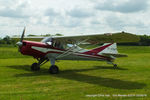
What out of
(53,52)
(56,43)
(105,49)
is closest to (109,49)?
(105,49)

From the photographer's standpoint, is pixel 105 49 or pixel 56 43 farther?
pixel 105 49

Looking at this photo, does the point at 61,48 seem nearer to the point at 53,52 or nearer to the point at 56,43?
the point at 56,43

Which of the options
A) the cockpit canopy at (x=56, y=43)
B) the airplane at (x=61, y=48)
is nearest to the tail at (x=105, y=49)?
the airplane at (x=61, y=48)

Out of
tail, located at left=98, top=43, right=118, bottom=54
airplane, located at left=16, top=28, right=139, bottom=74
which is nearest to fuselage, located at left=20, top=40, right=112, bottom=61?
airplane, located at left=16, top=28, right=139, bottom=74

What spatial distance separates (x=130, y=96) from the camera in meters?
5.74

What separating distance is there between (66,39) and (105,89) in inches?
211

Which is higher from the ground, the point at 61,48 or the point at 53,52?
the point at 61,48

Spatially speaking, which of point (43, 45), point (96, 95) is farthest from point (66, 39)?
point (96, 95)

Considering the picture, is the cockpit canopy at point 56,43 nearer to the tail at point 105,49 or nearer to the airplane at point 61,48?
the airplane at point 61,48

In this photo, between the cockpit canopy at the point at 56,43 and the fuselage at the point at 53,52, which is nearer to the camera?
the fuselage at the point at 53,52

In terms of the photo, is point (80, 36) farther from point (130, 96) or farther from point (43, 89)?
point (130, 96)

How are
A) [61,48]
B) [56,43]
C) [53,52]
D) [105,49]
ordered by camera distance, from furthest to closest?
[105,49], [61,48], [56,43], [53,52]

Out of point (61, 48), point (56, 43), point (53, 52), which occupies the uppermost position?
point (56, 43)

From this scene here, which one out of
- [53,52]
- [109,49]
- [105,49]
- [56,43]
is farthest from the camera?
[109,49]
